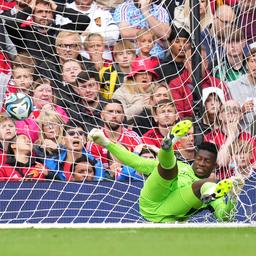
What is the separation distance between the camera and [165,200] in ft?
27.7

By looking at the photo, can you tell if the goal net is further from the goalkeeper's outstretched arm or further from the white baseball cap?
the goalkeeper's outstretched arm

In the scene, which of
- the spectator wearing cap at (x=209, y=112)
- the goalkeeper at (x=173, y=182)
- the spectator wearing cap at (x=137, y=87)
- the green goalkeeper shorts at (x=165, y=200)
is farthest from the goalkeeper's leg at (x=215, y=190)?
the spectator wearing cap at (x=137, y=87)

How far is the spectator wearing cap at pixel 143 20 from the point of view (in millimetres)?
9258

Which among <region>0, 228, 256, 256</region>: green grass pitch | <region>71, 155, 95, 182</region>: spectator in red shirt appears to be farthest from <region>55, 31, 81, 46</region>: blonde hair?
<region>0, 228, 256, 256</region>: green grass pitch

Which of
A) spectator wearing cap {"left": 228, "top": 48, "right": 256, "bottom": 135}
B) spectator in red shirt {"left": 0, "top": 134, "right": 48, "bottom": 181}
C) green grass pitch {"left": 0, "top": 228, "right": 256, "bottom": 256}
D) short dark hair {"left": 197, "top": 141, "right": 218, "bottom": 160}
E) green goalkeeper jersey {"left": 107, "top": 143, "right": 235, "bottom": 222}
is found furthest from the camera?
spectator in red shirt {"left": 0, "top": 134, "right": 48, "bottom": 181}

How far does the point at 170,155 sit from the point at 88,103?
157 centimetres

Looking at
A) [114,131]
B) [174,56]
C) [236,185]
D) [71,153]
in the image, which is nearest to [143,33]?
[174,56]

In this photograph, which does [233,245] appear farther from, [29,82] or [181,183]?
[29,82]

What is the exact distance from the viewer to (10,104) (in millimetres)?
9086

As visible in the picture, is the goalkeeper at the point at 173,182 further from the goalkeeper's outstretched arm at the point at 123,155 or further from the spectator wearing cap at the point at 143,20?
the spectator wearing cap at the point at 143,20

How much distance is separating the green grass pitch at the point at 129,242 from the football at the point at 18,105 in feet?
5.43

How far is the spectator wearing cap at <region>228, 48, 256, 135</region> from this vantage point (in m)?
8.93

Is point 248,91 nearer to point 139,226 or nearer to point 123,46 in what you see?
point 123,46

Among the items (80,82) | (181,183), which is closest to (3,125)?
(80,82)
